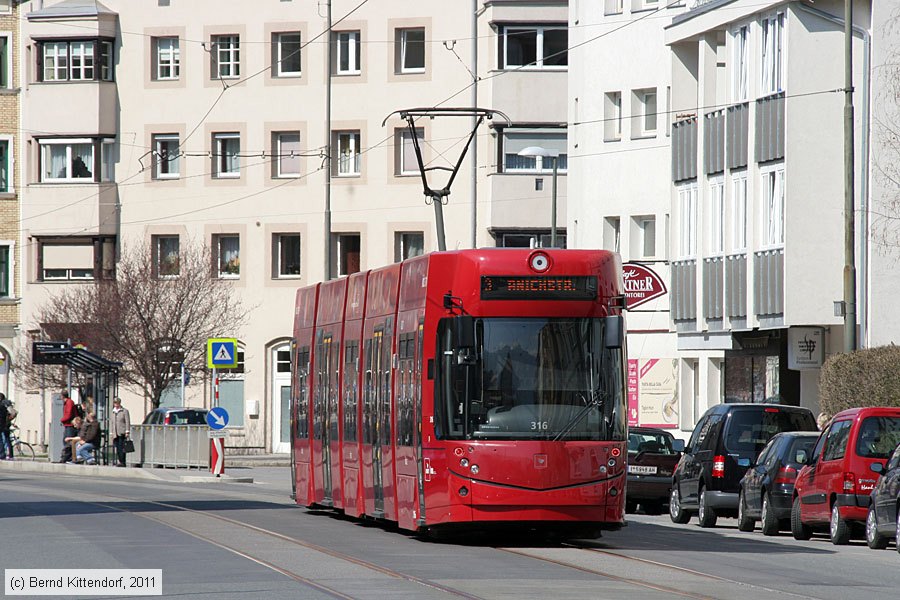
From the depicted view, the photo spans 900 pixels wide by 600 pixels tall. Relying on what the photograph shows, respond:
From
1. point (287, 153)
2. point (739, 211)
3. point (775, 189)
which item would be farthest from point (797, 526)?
point (287, 153)

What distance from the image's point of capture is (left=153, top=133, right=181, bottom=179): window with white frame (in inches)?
2512

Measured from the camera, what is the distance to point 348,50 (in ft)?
205

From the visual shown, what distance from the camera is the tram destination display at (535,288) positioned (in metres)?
20.2

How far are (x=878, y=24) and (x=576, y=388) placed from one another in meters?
19.3

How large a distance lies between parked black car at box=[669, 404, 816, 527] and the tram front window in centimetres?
827

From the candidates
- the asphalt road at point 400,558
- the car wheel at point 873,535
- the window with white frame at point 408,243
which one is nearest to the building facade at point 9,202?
the window with white frame at point 408,243

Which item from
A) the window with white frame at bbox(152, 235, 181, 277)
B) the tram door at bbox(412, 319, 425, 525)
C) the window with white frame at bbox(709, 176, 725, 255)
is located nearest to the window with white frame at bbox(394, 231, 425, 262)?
the window with white frame at bbox(152, 235, 181, 277)

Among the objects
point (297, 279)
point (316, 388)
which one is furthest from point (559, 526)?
point (297, 279)

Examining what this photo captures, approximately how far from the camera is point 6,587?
49.2 feet

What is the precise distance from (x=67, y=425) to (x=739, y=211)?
18.1m

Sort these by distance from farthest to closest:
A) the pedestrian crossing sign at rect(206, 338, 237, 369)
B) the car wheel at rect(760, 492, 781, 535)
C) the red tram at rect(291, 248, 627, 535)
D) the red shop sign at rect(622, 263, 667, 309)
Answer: the pedestrian crossing sign at rect(206, 338, 237, 369)
the red shop sign at rect(622, 263, 667, 309)
the car wheel at rect(760, 492, 781, 535)
the red tram at rect(291, 248, 627, 535)

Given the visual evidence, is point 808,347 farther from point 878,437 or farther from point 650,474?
point 878,437

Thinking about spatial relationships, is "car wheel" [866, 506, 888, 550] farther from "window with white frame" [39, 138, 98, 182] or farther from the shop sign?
"window with white frame" [39, 138, 98, 182]

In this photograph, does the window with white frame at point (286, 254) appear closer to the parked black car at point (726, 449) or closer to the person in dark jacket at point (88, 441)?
the person in dark jacket at point (88, 441)
